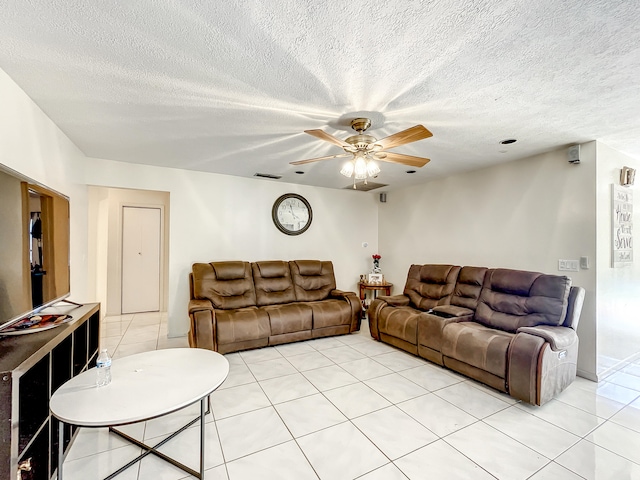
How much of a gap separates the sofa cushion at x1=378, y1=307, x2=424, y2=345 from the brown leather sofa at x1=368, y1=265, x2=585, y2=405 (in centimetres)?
1

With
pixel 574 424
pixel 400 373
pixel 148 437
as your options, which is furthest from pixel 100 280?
pixel 574 424

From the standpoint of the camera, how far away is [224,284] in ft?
12.9

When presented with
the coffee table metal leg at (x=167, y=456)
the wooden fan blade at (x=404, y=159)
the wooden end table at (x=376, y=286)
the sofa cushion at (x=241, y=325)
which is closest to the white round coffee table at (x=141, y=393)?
the coffee table metal leg at (x=167, y=456)

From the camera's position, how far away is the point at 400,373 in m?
2.96

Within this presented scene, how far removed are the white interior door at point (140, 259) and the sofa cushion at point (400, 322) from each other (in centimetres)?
429

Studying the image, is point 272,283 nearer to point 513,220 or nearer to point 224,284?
point 224,284

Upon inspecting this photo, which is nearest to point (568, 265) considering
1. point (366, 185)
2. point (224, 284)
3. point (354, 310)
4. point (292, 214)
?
point (354, 310)

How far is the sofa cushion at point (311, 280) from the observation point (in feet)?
14.4

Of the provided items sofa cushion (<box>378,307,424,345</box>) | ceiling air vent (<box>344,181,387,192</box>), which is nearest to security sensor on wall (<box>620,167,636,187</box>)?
sofa cushion (<box>378,307,424,345</box>)

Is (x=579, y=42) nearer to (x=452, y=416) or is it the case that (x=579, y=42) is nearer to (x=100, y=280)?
(x=452, y=416)

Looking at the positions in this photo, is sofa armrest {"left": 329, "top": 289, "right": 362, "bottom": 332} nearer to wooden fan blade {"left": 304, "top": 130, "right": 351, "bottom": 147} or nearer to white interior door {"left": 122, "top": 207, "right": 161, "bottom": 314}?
wooden fan blade {"left": 304, "top": 130, "right": 351, "bottom": 147}

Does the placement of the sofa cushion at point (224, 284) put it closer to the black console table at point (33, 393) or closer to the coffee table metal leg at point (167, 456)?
the black console table at point (33, 393)

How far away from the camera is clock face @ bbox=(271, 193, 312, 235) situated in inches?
188

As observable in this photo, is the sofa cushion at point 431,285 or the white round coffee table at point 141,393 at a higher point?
the sofa cushion at point 431,285
